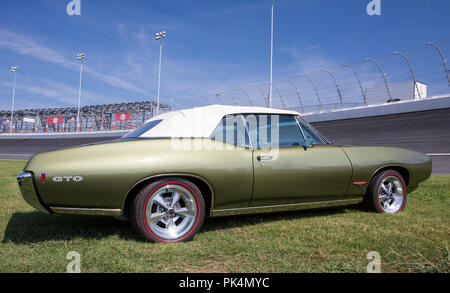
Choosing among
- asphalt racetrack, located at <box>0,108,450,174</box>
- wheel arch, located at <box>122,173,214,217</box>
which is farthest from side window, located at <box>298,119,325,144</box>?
asphalt racetrack, located at <box>0,108,450,174</box>

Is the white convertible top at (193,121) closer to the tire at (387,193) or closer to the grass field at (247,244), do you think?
the grass field at (247,244)

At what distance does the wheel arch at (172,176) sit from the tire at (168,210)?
53 millimetres

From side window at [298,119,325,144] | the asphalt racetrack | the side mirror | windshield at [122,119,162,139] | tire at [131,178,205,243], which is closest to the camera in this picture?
tire at [131,178,205,243]

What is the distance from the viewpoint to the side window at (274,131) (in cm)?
354

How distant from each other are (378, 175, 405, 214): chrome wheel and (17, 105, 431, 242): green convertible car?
19 millimetres

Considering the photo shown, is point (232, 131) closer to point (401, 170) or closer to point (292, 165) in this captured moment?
point (292, 165)

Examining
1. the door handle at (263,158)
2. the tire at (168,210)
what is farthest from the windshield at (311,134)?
the tire at (168,210)

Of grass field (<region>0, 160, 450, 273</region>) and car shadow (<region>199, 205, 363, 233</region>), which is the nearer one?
grass field (<region>0, 160, 450, 273</region>)

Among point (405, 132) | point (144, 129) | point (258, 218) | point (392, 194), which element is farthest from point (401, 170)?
point (405, 132)

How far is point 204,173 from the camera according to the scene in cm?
304

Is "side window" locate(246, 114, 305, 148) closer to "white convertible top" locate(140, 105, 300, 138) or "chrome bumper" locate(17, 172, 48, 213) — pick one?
"white convertible top" locate(140, 105, 300, 138)

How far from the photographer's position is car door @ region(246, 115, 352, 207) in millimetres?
3316

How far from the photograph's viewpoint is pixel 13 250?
2695mm
